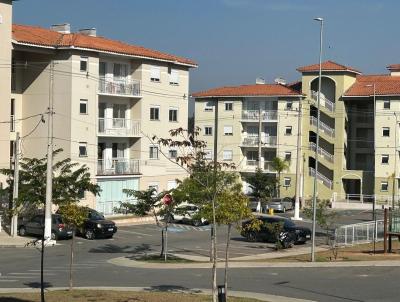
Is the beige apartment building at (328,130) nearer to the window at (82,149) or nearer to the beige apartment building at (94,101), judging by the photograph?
the beige apartment building at (94,101)

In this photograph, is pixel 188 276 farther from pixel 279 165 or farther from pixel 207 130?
pixel 207 130

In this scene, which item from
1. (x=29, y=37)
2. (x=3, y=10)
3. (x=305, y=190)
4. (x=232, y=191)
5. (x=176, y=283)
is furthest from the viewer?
(x=305, y=190)

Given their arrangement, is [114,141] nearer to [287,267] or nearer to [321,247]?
[321,247]

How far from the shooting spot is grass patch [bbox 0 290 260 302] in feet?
66.3

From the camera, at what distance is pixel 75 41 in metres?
52.8

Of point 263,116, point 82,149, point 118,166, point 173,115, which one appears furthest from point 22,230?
point 263,116

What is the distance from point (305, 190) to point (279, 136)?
19.9ft

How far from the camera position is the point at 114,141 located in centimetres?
5744

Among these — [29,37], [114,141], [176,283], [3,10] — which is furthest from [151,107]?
[176,283]

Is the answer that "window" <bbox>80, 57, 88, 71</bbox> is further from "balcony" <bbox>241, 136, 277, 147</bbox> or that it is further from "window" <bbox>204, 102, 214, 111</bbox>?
"window" <bbox>204, 102, 214, 111</bbox>

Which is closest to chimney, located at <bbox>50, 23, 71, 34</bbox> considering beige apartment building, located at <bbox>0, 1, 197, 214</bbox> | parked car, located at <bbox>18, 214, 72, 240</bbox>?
beige apartment building, located at <bbox>0, 1, 197, 214</bbox>

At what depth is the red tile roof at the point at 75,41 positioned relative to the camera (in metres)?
51.8

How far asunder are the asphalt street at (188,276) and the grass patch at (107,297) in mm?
2350

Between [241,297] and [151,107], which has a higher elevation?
[151,107]
